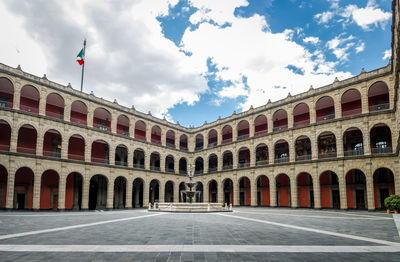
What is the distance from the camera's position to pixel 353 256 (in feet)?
19.3

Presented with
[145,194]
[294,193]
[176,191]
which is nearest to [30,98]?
[145,194]

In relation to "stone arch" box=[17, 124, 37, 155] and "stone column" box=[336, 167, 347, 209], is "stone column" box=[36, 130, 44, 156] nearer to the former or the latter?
"stone arch" box=[17, 124, 37, 155]

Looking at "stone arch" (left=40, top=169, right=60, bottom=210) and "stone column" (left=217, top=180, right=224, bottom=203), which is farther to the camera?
"stone column" (left=217, top=180, right=224, bottom=203)

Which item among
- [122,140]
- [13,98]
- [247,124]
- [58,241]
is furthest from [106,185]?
[58,241]

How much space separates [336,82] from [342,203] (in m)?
12.0

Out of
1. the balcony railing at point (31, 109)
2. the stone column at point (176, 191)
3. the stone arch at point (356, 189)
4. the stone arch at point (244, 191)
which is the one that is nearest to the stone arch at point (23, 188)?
the balcony railing at point (31, 109)

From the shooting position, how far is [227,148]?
3609cm

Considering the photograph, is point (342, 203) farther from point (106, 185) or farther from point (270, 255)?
point (106, 185)

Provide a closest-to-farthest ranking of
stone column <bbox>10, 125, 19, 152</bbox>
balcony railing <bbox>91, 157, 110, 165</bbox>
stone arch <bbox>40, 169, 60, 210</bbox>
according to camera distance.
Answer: stone column <bbox>10, 125, 19, 152</bbox>, stone arch <bbox>40, 169, 60, 210</bbox>, balcony railing <bbox>91, 157, 110, 165</bbox>

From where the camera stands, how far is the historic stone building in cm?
2383

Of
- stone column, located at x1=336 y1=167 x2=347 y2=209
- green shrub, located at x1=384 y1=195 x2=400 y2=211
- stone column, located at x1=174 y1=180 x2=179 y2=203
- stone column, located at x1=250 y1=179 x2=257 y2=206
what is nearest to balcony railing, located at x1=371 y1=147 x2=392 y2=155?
stone column, located at x1=336 y1=167 x2=347 y2=209

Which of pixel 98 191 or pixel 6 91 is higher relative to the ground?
pixel 6 91

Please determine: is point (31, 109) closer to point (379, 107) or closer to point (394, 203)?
point (394, 203)

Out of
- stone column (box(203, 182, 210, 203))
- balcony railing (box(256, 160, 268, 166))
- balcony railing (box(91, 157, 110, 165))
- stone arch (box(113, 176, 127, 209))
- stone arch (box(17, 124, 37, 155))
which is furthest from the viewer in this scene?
stone column (box(203, 182, 210, 203))
